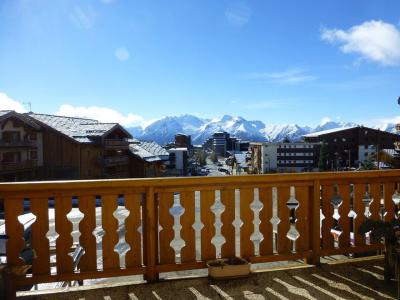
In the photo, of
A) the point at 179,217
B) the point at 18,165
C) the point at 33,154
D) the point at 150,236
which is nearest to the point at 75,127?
the point at 33,154


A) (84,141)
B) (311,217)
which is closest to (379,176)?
(311,217)

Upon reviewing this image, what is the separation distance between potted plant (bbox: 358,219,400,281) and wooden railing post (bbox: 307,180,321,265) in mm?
567

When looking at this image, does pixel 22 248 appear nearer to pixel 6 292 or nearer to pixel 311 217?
pixel 6 292

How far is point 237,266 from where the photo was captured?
3.42m

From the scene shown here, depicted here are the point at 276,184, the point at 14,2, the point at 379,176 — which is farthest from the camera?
the point at 14,2

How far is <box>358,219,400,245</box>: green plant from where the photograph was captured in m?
3.13

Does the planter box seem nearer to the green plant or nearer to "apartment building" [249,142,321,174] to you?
the green plant

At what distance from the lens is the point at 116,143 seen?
33.1 metres

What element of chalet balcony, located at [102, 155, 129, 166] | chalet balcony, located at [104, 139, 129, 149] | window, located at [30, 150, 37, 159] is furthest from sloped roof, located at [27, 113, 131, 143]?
window, located at [30, 150, 37, 159]

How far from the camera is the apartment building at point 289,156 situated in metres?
74.0

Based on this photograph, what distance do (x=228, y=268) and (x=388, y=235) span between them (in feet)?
4.89

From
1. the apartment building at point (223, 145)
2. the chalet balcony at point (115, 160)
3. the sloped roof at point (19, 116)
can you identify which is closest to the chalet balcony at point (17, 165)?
Answer: the sloped roof at point (19, 116)

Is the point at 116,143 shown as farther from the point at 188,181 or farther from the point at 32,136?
the point at 188,181

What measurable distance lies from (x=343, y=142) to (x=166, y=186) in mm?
76363
